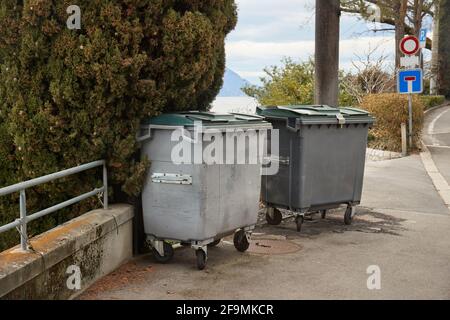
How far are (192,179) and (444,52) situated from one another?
34.6 metres

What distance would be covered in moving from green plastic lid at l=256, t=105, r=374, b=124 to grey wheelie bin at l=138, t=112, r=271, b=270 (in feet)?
3.81

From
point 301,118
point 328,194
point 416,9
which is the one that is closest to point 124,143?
point 301,118

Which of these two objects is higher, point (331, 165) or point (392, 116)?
point (392, 116)

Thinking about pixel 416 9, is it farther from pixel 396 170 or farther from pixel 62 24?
pixel 62 24

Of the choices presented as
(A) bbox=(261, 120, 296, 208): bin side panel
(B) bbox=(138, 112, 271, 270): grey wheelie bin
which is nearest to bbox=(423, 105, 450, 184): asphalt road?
(A) bbox=(261, 120, 296, 208): bin side panel

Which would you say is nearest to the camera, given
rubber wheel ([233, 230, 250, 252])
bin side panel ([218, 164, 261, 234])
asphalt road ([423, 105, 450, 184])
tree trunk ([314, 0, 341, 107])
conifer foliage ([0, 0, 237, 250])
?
conifer foliage ([0, 0, 237, 250])

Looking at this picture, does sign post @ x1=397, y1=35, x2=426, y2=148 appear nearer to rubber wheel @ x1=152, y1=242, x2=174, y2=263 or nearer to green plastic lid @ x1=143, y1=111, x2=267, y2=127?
green plastic lid @ x1=143, y1=111, x2=267, y2=127

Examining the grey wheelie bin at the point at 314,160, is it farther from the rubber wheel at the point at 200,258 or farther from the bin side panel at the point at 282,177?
the rubber wheel at the point at 200,258

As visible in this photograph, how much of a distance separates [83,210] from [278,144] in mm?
2467

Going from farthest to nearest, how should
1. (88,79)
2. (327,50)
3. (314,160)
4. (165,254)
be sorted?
1. (327,50)
2. (314,160)
3. (165,254)
4. (88,79)

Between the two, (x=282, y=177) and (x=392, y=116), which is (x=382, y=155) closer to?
(x=392, y=116)

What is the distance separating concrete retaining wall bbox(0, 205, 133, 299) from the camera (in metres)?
3.87

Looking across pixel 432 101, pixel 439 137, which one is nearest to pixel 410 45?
pixel 439 137

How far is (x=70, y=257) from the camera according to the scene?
453cm
